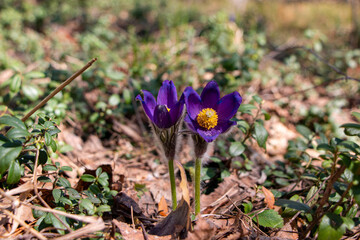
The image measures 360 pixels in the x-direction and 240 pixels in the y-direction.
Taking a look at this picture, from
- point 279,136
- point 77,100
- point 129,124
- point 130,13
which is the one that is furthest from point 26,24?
point 279,136

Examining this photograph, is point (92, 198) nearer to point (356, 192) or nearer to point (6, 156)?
point (6, 156)

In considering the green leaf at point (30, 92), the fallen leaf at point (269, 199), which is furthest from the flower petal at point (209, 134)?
the green leaf at point (30, 92)

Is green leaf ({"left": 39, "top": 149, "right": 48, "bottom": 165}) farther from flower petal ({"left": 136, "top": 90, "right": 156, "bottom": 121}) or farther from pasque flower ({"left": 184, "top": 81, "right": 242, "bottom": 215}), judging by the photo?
pasque flower ({"left": 184, "top": 81, "right": 242, "bottom": 215})

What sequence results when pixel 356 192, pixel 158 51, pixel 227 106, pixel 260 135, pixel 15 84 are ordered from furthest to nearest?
pixel 158 51, pixel 15 84, pixel 260 135, pixel 227 106, pixel 356 192

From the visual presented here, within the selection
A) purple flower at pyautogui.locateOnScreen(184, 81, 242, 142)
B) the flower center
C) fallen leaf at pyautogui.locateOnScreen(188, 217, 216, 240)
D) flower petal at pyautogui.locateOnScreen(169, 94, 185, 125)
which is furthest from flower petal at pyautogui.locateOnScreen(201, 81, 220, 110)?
fallen leaf at pyautogui.locateOnScreen(188, 217, 216, 240)

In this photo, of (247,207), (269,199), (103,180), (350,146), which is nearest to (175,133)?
(103,180)

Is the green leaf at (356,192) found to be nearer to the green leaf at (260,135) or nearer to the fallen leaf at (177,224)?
the green leaf at (260,135)
